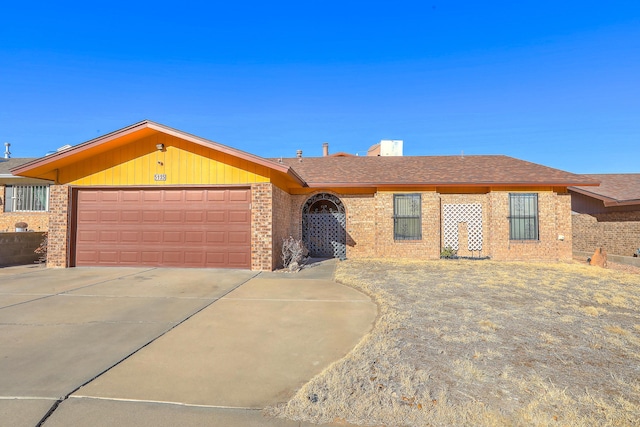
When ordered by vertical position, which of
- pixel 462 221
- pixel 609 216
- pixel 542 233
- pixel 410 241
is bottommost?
pixel 410 241

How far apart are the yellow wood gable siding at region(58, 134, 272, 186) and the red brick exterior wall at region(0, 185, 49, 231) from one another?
628 cm

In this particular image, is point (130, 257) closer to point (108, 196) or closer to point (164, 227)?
point (164, 227)

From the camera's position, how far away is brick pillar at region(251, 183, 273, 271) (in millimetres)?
9359

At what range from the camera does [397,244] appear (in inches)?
497

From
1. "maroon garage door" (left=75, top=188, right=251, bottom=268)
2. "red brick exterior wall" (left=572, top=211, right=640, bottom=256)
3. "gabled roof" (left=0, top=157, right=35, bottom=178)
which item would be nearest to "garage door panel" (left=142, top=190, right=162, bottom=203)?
"maroon garage door" (left=75, top=188, right=251, bottom=268)

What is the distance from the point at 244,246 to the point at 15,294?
5.04 metres

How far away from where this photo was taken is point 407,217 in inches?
498

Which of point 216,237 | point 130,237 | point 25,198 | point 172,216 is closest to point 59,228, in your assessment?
point 130,237

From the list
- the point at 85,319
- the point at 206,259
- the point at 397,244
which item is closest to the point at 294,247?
the point at 206,259

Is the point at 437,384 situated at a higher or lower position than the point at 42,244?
lower

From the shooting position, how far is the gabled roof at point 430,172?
12195 mm

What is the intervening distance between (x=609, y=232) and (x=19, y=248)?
23404mm

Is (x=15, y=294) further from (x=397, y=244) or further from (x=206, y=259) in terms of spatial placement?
(x=397, y=244)

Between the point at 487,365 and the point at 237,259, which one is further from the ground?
the point at 237,259
